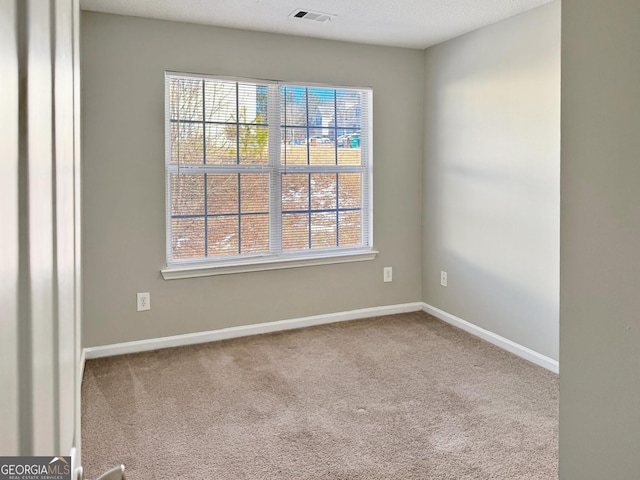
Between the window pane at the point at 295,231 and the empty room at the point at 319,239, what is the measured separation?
0.02 meters

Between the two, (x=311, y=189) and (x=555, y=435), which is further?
(x=311, y=189)

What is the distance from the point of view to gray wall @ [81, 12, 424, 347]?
10.8 feet

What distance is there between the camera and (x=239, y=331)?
3.82 metres

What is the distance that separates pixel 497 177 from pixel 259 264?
6.42 ft

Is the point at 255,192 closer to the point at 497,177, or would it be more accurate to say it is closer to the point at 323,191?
the point at 323,191

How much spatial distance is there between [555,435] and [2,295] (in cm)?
261

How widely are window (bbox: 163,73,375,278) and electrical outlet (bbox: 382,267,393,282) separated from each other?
0.25m

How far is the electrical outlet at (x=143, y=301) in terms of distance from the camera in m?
3.50

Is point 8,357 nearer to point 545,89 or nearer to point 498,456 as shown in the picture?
point 498,456

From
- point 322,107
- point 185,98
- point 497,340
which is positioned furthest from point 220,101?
point 497,340

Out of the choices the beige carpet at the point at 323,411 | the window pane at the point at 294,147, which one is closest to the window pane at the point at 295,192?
the window pane at the point at 294,147

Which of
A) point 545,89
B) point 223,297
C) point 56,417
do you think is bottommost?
point 223,297

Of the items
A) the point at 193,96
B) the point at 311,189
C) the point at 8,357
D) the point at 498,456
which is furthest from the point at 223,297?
the point at 8,357

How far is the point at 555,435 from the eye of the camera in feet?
7.61
